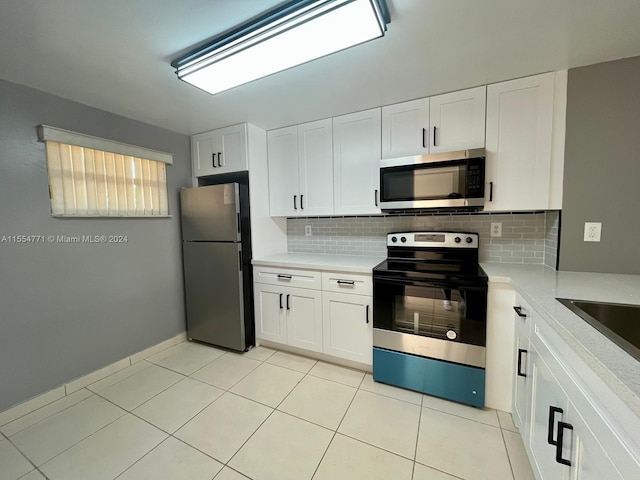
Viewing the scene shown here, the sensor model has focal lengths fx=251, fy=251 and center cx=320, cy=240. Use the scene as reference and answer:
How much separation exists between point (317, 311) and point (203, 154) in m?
2.02

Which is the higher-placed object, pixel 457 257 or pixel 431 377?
pixel 457 257

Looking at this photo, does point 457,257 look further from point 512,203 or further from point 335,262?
point 335,262

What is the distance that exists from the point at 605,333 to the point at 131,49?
2.42m

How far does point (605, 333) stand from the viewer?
31.8 inches

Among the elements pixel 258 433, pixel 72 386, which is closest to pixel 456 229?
pixel 258 433

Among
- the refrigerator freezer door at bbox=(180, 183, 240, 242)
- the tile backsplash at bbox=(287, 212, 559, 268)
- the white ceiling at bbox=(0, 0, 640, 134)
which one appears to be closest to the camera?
the white ceiling at bbox=(0, 0, 640, 134)

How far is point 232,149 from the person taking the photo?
8.19ft

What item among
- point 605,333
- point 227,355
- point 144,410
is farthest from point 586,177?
point 144,410

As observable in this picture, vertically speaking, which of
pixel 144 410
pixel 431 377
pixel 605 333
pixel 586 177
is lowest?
pixel 144 410

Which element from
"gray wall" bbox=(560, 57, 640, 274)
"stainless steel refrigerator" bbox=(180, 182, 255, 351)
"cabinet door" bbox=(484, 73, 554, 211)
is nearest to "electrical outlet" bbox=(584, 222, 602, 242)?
"gray wall" bbox=(560, 57, 640, 274)

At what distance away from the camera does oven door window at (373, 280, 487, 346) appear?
1.62 meters

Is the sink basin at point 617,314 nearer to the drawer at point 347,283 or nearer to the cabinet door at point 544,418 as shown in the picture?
the cabinet door at point 544,418

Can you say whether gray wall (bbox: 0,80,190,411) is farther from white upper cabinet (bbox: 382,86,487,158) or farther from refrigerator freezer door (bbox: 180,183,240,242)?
white upper cabinet (bbox: 382,86,487,158)

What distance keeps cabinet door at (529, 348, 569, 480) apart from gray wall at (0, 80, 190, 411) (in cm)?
290
